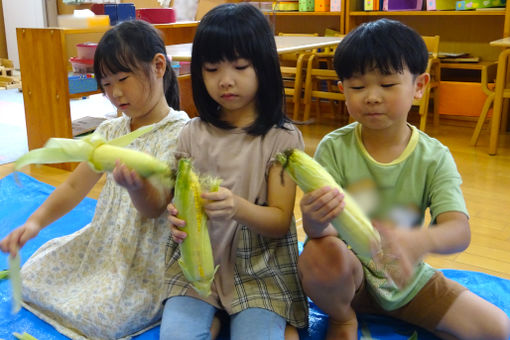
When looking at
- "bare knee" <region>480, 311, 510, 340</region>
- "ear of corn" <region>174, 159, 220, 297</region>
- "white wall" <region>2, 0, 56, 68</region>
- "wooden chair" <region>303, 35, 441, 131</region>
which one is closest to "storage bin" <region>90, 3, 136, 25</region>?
"wooden chair" <region>303, 35, 441, 131</region>

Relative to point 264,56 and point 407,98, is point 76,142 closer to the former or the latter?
point 264,56

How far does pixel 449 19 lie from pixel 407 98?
3.33m

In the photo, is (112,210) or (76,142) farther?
(112,210)

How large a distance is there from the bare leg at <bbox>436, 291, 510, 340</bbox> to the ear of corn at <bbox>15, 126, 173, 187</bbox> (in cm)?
69

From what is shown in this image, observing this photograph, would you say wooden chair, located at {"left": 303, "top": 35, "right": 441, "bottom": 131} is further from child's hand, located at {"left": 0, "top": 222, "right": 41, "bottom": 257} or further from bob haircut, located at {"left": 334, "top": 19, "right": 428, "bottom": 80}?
child's hand, located at {"left": 0, "top": 222, "right": 41, "bottom": 257}

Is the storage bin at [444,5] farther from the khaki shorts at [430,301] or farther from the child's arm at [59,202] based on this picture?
the child's arm at [59,202]

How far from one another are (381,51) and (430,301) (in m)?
0.55

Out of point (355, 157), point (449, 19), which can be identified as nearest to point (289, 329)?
point (355, 157)

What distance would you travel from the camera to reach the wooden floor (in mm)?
1647

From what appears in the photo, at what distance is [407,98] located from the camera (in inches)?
41.7

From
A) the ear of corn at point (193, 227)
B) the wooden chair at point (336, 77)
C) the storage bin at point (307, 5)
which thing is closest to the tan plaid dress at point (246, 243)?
the ear of corn at point (193, 227)

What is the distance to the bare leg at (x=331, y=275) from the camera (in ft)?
3.39

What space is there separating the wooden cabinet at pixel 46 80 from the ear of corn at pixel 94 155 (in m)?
1.79

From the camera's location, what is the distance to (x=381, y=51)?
1.04m
